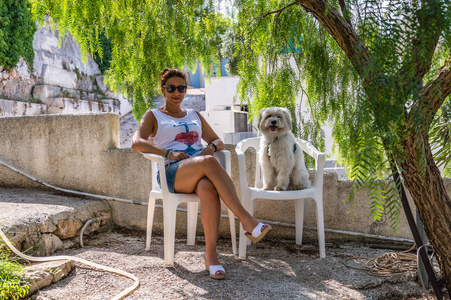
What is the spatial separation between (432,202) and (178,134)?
73.1 inches

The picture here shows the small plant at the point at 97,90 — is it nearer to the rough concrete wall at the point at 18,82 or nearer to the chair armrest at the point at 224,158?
the rough concrete wall at the point at 18,82

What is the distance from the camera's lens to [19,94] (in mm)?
10398

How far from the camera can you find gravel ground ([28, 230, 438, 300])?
2.50 m

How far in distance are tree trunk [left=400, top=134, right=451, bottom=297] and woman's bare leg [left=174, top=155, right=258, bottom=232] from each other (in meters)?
0.99

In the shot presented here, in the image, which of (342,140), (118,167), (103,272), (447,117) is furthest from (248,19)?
(103,272)

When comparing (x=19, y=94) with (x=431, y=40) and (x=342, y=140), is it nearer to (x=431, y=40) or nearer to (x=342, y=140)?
(x=342, y=140)

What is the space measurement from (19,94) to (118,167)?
759cm

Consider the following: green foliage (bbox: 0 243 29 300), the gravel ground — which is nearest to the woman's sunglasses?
the gravel ground

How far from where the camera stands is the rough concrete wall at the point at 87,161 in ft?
13.3

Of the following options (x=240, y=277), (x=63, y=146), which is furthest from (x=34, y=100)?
(x=240, y=277)

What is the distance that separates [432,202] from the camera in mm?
2252

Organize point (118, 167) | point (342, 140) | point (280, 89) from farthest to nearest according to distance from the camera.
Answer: point (118, 167)
point (280, 89)
point (342, 140)

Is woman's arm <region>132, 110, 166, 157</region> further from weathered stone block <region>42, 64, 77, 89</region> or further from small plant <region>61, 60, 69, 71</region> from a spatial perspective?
small plant <region>61, 60, 69, 71</region>

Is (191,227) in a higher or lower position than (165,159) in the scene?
lower
